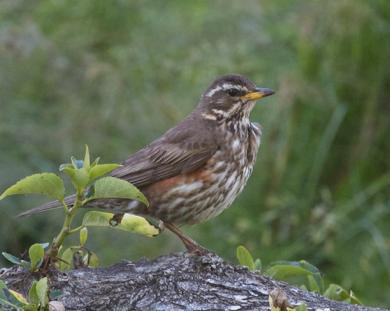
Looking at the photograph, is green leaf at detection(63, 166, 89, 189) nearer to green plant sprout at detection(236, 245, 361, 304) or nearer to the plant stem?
the plant stem

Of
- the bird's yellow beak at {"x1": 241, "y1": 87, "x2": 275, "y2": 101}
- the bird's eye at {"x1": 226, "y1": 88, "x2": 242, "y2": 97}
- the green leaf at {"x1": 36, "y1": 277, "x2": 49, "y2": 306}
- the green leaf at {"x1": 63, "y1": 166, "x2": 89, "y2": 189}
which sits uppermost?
the bird's eye at {"x1": 226, "y1": 88, "x2": 242, "y2": 97}

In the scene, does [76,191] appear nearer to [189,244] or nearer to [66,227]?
[66,227]

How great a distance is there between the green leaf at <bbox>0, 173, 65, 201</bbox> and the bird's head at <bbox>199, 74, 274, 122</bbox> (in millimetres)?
2975

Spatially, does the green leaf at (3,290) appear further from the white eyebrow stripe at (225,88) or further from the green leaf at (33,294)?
the white eyebrow stripe at (225,88)

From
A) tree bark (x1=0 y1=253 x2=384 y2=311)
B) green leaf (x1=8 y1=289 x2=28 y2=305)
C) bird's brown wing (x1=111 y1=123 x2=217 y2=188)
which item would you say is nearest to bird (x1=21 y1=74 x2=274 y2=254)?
bird's brown wing (x1=111 y1=123 x2=217 y2=188)

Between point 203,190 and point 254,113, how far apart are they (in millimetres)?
2851

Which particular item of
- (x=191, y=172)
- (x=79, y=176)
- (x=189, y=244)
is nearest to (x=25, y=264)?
(x=79, y=176)

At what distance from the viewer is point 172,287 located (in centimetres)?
364

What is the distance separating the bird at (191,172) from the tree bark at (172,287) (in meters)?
1.54

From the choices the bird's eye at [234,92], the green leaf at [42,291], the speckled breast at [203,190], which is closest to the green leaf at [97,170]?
Answer: the green leaf at [42,291]

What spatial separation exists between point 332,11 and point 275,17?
35.8 inches

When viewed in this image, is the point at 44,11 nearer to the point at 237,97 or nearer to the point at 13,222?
the point at 13,222

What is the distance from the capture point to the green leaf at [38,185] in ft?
10.8

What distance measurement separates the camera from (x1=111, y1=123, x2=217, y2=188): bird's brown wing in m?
5.74
